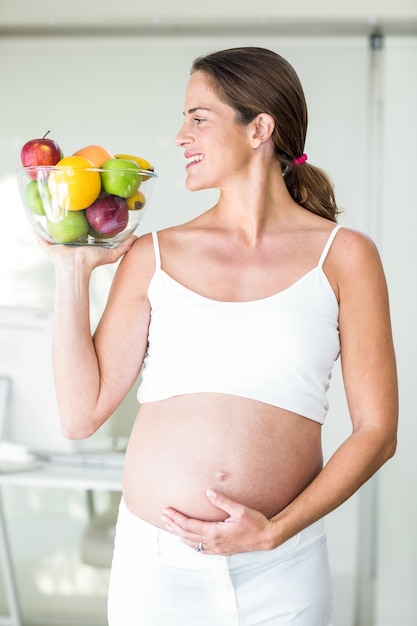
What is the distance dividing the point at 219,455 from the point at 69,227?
0.43 meters

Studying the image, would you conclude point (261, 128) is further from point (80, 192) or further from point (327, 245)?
point (80, 192)

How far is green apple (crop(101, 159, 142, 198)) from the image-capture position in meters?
1.40

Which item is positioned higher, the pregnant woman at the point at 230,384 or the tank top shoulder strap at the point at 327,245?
the tank top shoulder strap at the point at 327,245

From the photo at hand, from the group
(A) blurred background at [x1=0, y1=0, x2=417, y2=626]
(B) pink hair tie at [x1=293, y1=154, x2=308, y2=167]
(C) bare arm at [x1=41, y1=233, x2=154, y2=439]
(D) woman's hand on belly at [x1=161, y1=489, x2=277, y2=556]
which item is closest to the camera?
(D) woman's hand on belly at [x1=161, y1=489, x2=277, y2=556]

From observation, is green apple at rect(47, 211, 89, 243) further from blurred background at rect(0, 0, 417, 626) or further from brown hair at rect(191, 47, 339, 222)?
blurred background at rect(0, 0, 417, 626)

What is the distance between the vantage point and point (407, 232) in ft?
11.2

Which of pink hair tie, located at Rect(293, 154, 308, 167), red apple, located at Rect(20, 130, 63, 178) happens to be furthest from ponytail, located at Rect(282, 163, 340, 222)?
red apple, located at Rect(20, 130, 63, 178)

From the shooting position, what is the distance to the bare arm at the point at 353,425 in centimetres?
136

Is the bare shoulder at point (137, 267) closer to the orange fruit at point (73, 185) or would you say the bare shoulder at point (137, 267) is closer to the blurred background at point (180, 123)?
the orange fruit at point (73, 185)

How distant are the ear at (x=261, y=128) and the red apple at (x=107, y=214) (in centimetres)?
28

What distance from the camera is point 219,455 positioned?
4.72ft

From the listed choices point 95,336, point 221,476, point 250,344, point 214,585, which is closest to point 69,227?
point 95,336

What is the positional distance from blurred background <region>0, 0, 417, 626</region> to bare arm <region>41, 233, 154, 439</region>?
1.98m

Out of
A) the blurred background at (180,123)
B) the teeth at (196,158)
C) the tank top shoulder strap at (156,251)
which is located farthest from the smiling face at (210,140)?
the blurred background at (180,123)
